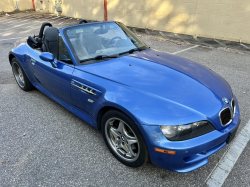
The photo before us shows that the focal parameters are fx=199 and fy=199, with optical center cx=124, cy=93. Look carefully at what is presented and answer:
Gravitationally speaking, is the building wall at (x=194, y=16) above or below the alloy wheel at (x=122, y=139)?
above

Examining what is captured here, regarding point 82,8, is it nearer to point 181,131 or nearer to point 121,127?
point 121,127

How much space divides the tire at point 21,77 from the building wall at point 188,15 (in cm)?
803

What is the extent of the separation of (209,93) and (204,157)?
0.71 m

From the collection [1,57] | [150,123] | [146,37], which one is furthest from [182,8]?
[150,123]

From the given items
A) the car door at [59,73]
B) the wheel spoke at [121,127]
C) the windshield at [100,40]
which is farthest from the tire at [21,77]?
the wheel spoke at [121,127]

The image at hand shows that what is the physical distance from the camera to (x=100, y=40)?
9.93ft

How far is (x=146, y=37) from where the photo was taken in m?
9.73

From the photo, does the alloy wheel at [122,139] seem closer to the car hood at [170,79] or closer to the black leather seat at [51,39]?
the car hood at [170,79]

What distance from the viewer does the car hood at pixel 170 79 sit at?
6.76 ft

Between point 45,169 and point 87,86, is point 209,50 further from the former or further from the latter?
point 45,169

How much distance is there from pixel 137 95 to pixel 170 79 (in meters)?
0.54

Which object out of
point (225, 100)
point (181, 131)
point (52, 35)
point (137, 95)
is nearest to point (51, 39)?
point (52, 35)

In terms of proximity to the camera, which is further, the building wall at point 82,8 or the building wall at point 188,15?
the building wall at point 82,8

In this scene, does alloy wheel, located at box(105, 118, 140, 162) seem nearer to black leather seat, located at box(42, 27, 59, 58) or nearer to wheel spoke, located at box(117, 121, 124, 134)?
wheel spoke, located at box(117, 121, 124, 134)
